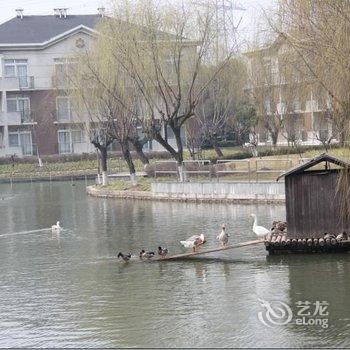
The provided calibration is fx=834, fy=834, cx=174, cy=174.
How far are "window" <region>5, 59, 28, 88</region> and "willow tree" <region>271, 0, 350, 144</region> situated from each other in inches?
1709

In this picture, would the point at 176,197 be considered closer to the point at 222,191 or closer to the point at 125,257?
the point at 222,191

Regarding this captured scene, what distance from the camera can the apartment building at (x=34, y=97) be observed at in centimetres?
5944

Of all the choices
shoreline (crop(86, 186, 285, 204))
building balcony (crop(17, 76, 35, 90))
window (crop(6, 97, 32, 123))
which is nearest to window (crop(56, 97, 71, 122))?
window (crop(6, 97, 32, 123))

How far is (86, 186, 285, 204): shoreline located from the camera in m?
31.8

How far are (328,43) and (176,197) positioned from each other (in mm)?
18426

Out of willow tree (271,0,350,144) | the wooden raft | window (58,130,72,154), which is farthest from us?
window (58,130,72,154)

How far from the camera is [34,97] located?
60.4 m

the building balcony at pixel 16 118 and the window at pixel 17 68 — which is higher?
the window at pixel 17 68

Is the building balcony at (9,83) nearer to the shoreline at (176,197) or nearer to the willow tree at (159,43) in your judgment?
the shoreline at (176,197)

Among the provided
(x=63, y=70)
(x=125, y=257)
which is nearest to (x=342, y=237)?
(x=125, y=257)

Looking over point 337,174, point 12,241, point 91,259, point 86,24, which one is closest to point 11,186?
point 86,24

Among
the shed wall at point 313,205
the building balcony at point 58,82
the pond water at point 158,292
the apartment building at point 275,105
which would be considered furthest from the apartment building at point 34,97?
the shed wall at point 313,205

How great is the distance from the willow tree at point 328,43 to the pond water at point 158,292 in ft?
11.9

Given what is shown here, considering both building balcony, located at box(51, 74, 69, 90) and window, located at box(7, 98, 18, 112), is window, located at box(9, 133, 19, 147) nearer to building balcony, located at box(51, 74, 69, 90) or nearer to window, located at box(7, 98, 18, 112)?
window, located at box(7, 98, 18, 112)
